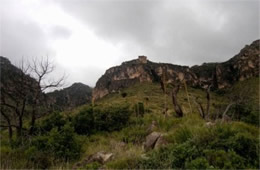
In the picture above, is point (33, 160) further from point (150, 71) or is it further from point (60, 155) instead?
point (150, 71)

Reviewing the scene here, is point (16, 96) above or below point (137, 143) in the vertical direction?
above

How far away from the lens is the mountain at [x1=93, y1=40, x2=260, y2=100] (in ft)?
329

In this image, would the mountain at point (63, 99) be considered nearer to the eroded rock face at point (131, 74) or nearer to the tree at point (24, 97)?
the tree at point (24, 97)

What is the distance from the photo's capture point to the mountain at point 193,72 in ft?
329

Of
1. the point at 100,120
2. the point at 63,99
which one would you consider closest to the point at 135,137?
the point at 100,120

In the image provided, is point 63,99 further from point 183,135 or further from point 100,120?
point 183,135

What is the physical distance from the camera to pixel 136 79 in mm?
109125

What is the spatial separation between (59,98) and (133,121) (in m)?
10.3

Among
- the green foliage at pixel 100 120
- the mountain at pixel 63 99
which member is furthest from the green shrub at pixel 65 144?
the mountain at pixel 63 99

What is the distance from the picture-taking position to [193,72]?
118562mm

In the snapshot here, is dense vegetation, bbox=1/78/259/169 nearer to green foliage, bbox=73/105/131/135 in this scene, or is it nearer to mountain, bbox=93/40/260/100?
green foliage, bbox=73/105/131/135

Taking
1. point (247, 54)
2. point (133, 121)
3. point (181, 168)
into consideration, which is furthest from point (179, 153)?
point (247, 54)

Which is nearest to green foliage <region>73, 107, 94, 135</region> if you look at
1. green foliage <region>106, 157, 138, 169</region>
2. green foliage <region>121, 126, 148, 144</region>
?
green foliage <region>121, 126, 148, 144</region>

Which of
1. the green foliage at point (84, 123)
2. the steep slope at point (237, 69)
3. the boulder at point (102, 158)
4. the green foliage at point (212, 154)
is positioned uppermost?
the steep slope at point (237, 69)
